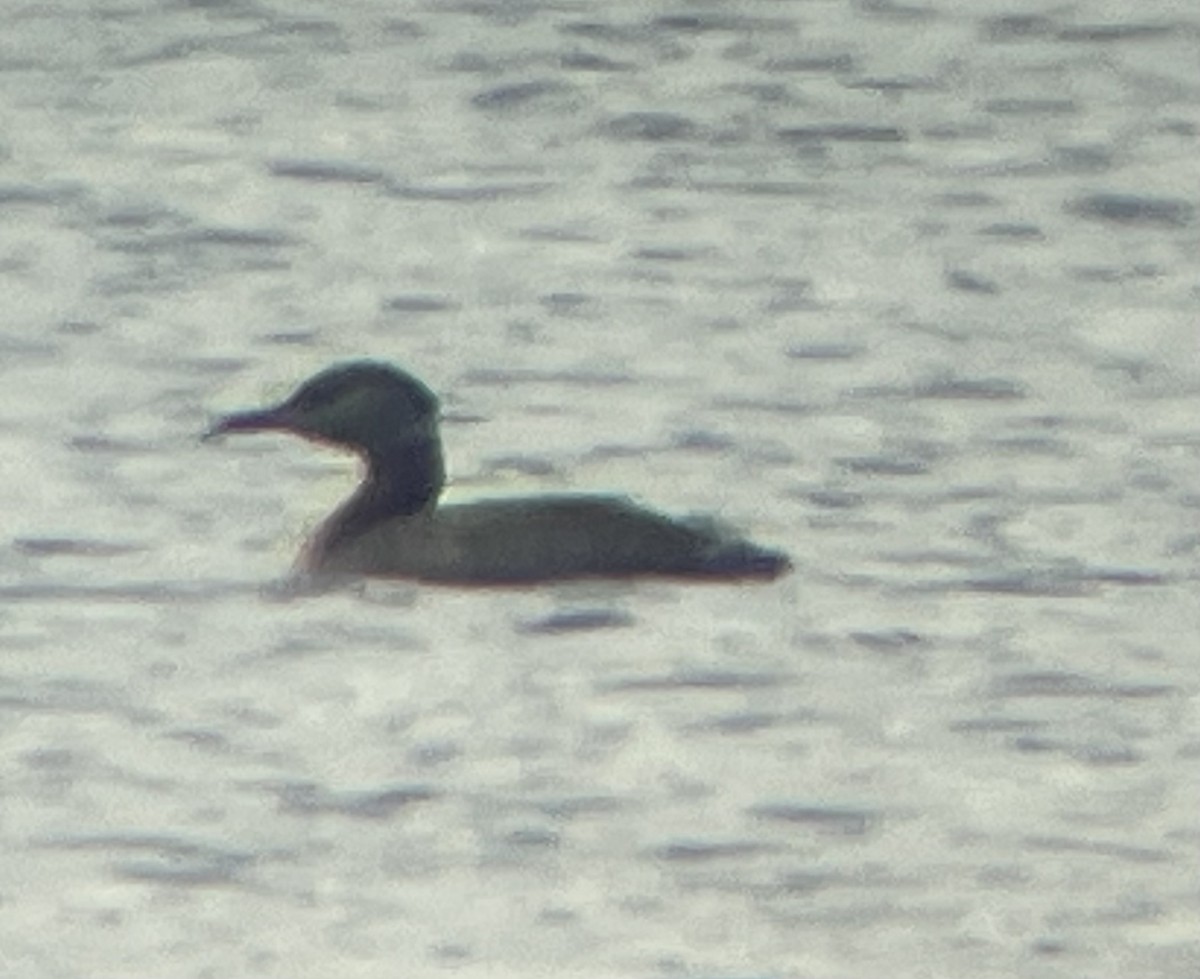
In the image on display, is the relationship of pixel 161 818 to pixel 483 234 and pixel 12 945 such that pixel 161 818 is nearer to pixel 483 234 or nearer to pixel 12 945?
pixel 12 945

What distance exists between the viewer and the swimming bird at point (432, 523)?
15188mm

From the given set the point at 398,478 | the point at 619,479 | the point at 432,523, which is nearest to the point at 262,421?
the point at 398,478

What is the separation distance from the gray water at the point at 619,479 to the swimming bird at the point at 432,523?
98 millimetres

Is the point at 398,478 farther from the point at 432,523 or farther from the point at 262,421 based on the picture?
the point at 262,421

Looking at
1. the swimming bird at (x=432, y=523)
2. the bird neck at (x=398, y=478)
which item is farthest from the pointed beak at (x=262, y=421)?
the bird neck at (x=398, y=478)

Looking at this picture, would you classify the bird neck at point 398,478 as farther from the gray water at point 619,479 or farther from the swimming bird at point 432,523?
the gray water at point 619,479

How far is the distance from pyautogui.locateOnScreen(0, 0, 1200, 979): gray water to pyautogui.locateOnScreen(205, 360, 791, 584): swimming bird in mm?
98

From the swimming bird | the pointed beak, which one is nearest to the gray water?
the swimming bird

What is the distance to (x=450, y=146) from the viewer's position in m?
20.7

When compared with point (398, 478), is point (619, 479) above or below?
below

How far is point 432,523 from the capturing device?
51.2ft

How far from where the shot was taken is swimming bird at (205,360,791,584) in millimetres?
15188

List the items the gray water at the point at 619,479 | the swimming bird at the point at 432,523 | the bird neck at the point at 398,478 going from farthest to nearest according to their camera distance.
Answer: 1. the bird neck at the point at 398,478
2. the swimming bird at the point at 432,523
3. the gray water at the point at 619,479

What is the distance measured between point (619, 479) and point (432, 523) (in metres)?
0.91
